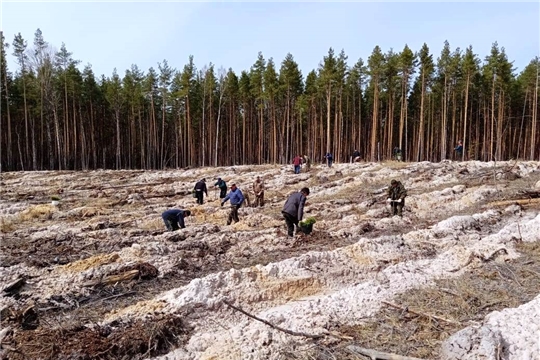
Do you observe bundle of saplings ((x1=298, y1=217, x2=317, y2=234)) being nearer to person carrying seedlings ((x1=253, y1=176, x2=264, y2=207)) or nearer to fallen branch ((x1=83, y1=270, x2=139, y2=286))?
fallen branch ((x1=83, y1=270, x2=139, y2=286))

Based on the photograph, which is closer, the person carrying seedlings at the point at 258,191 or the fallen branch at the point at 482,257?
the fallen branch at the point at 482,257

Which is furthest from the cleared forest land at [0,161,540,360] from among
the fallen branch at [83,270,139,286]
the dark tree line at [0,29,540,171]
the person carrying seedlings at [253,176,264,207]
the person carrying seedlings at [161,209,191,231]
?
the dark tree line at [0,29,540,171]

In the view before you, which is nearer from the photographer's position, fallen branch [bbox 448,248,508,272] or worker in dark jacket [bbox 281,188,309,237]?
fallen branch [bbox 448,248,508,272]

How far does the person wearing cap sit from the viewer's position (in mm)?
14367

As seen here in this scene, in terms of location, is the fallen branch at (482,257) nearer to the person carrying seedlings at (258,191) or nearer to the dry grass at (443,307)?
the dry grass at (443,307)

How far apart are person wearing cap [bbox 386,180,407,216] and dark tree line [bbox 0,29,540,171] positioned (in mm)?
25983

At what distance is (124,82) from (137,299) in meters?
47.7

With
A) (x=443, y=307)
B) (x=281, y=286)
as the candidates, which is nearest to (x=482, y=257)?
(x=443, y=307)

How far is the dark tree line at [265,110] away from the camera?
139ft

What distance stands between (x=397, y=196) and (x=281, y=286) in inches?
324

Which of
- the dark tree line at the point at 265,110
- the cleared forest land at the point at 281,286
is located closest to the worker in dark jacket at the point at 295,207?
the cleared forest land at the point at 281,286

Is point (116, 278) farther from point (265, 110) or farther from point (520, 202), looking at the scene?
point (265, 110)

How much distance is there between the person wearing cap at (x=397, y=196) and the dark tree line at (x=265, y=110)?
26.0 meters

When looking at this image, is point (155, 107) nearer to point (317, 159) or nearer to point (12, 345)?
point (317, 159)
